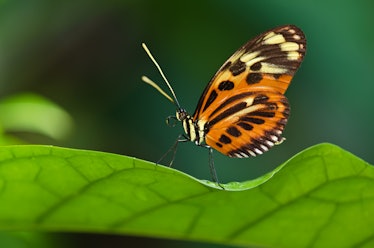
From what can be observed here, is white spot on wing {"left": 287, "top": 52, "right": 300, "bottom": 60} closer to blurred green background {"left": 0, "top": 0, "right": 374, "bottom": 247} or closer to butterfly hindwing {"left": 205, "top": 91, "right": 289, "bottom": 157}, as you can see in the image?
butterfly hindwing {"left": 205, "top": 91, "right": 289, "bottom": 157}

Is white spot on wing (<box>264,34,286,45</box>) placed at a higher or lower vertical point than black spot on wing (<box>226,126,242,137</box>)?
higher

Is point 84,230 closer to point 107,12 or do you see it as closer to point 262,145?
Answer: point 262,145

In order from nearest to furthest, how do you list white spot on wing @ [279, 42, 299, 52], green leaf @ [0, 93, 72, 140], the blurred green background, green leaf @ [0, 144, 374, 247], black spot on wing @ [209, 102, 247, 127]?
green leaf @ [0, 144, 374, 247] < white spot on wing @ [279, 42, 299, 52] < black spot on wing @ [209, 102, 247, 127] < green leaf @ [0, 93, 72, 140] < the blurred green background

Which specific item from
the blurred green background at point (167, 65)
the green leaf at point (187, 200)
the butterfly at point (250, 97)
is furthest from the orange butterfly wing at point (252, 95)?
the blurred green background at point (167, 65)

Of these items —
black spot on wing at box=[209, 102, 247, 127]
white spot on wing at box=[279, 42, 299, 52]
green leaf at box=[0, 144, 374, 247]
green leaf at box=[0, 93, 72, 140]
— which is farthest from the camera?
green leaf at box=[0, 93, 72, 140]

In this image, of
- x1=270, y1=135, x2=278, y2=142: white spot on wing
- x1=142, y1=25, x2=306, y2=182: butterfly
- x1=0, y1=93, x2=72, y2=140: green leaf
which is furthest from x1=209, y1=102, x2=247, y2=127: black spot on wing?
x1=0, y1=93, x2=72, y2=140: green leaf

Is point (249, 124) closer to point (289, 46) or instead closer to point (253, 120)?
point (253, 120)
